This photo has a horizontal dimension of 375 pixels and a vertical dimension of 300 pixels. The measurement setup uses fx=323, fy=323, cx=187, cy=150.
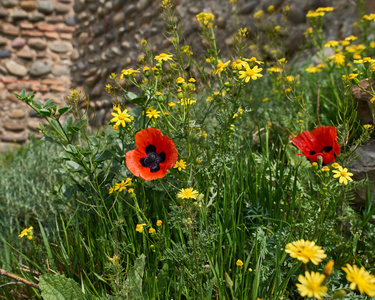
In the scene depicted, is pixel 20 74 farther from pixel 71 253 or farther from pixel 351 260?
pixel 351 260

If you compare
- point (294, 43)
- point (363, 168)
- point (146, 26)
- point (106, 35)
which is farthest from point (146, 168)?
point (106, 35)

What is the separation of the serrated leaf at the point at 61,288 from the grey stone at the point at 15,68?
549cm

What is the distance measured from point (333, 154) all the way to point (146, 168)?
682 mm

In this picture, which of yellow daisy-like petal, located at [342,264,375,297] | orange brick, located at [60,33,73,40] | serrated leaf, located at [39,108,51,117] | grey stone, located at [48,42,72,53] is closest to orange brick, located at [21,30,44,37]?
grey stone, located at [48,42,72,53]

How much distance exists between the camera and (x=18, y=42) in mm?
5715

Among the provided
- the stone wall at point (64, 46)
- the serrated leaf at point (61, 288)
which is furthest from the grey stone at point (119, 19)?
the serrated leaf at point (61, 288)

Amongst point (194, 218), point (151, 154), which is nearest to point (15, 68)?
point (151, 154)

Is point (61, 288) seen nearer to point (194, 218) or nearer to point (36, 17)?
point (194, 218)

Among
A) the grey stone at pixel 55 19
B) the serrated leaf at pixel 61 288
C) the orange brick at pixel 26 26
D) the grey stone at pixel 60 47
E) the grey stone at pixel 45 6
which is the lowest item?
the serrated leaf at pixel 61 288

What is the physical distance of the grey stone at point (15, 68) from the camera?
18.7 feet

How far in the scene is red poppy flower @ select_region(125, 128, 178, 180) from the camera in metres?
1.18

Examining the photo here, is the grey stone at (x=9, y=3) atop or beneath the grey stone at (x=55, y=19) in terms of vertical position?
atop

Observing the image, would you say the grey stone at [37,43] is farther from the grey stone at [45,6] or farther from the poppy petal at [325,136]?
the poppy petal at [325,136]

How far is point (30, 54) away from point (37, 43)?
0.78 feet
